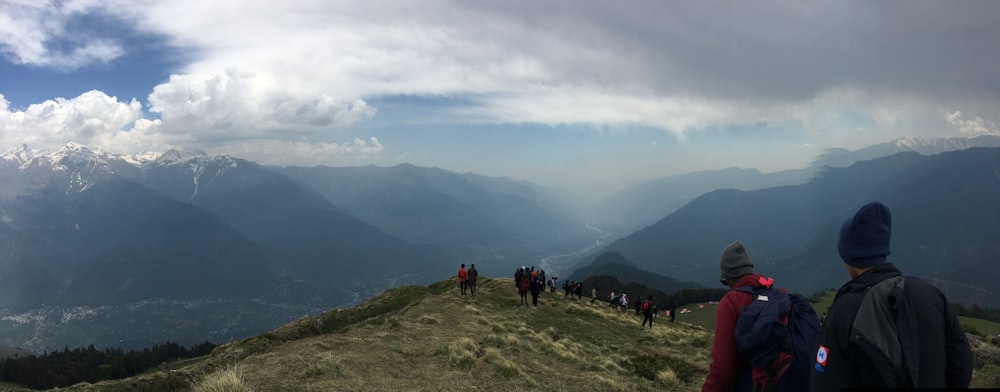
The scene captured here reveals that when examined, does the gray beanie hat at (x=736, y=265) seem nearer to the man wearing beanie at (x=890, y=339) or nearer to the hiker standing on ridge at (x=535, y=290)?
the man wearing beanie at (x=890, y=339)

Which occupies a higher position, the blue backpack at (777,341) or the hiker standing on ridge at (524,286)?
the blue backpack at (777,341)

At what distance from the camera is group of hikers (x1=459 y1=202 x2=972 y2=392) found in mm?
3434

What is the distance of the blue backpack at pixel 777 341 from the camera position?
467cm

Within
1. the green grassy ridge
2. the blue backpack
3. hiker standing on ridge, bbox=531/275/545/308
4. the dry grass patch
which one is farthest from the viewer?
hiker standing on ridge, bbox=531/275/545/308

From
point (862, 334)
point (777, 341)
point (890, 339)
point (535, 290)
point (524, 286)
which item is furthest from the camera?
point (524, 286)

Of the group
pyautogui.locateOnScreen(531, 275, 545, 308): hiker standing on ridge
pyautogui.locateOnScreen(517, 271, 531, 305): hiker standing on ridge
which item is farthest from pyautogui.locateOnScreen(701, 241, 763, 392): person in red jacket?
pyautogui.locateOnScreen(517, 271, 531, 305): hiker standing on ridge

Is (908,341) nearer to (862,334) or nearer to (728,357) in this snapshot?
(862,334)

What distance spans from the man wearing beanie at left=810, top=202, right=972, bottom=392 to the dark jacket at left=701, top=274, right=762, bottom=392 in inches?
45.7

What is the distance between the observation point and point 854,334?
11.6 ft

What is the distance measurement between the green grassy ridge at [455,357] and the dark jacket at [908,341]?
10059 millimetres

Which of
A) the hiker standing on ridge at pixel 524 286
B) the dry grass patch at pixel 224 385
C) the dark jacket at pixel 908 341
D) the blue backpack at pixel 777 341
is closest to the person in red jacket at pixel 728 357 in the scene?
the blue backpack at pixel 777 341

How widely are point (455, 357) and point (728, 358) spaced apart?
430 inches

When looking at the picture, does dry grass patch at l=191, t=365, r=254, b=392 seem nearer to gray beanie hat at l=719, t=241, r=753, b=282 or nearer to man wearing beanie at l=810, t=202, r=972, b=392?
gray beanie hat at l=719, t=241, r=753, b=282

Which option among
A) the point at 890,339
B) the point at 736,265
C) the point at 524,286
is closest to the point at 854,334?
the point at 890,339
